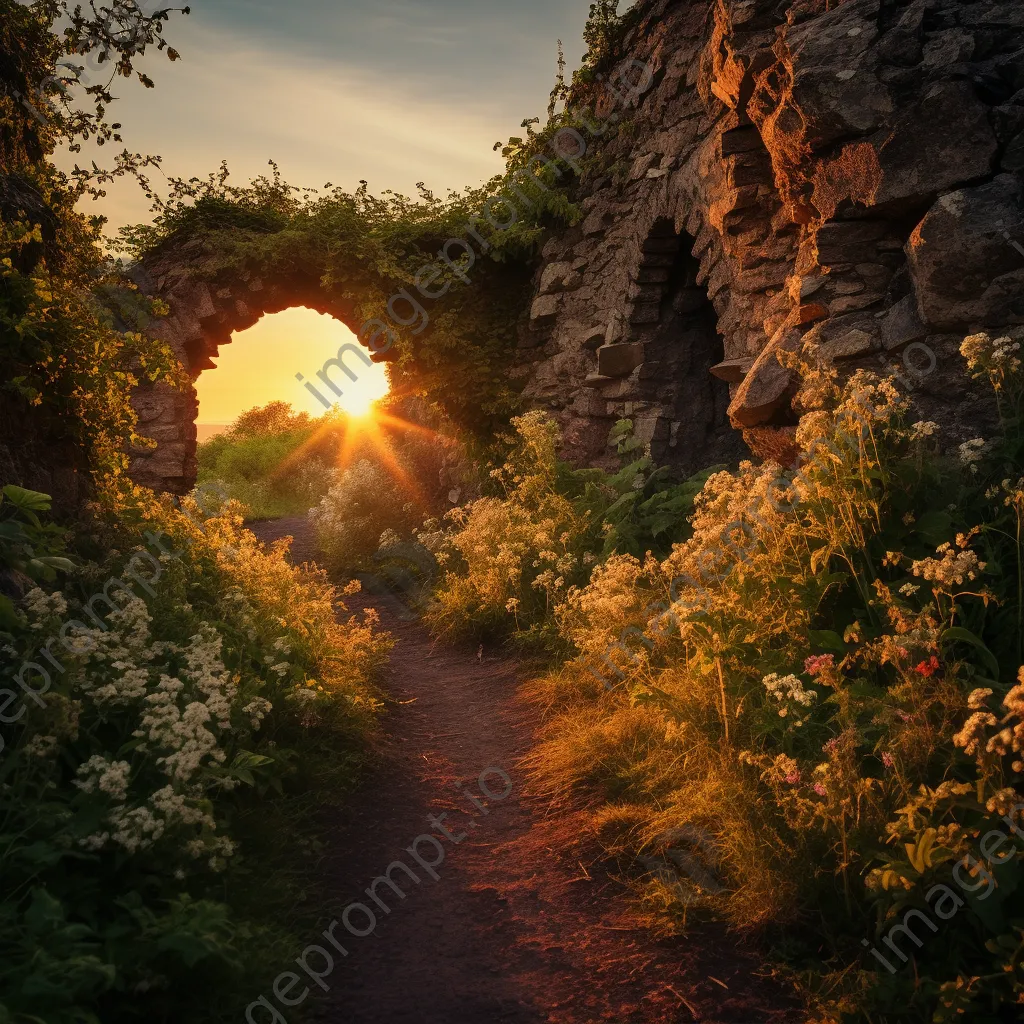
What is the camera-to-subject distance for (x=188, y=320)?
10328 mm

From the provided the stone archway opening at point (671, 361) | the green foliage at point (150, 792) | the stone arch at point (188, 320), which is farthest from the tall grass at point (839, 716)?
the stone arch at point (188, 320)

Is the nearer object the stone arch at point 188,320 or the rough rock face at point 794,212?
the rough rock face at point 794,212

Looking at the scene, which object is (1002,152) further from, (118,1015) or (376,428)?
(376,428)

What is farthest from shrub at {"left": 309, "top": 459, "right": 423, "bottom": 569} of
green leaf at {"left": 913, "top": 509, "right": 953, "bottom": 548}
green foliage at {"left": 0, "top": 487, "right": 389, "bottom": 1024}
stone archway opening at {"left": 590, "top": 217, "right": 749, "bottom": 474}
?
green leaf at {"left": 913, "top": 509, "right": 953, "bottom": 548}

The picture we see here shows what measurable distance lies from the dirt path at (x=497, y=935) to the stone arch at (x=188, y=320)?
6.79 meters

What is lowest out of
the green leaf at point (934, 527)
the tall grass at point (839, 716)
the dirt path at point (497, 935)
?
the dirt path at point (497, 935)

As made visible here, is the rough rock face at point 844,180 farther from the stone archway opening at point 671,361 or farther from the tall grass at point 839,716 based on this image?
the tall grass at point 839,716

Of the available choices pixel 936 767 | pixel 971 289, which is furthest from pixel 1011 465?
pixel 936 767

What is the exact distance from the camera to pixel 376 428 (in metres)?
13.5

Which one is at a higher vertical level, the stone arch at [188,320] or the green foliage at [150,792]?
the stone arch at [188,320]

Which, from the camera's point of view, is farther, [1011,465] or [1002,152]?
[1002,152]

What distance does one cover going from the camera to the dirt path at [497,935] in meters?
2.68

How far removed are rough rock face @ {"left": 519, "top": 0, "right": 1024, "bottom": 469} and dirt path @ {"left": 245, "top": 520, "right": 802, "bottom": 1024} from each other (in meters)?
3.09

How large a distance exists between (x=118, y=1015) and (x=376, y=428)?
11.7m
